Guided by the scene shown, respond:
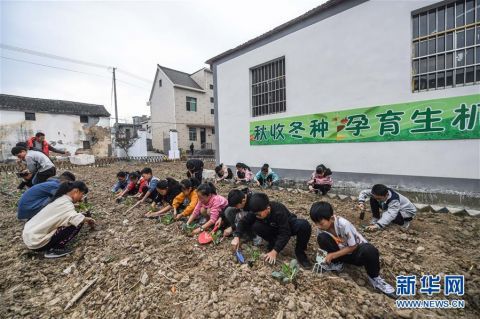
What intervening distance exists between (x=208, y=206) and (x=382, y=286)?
255cm

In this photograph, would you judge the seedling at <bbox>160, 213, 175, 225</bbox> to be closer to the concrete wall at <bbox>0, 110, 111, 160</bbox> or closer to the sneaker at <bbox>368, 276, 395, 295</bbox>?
the sneaker at <bbox>368, 276, 395, 295</bbox>

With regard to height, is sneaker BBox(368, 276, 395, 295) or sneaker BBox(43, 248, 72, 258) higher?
sneaker BBox(43, 248, 72, 258)

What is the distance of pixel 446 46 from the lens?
4.96 meters

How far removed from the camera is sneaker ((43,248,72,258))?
3.18m

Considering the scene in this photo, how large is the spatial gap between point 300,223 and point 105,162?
16.8 m

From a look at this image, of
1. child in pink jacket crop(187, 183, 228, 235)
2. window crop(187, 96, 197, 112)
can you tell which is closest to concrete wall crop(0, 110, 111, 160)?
window crop(187, 96, 197, 112)

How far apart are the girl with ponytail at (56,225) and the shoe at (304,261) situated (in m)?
3.14

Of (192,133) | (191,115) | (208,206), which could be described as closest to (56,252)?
(208,206)

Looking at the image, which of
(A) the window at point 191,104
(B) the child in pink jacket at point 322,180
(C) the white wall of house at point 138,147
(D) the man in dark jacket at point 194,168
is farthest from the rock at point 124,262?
(A) the window at point 191,104

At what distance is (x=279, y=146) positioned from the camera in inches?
307

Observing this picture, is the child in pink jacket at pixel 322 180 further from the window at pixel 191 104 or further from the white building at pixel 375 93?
the window at pixel 191 104

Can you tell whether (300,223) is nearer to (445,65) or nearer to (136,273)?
(136,273)

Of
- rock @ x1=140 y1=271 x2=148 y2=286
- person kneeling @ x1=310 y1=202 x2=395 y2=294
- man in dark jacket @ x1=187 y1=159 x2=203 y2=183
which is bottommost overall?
rock @ x1=140 y1=271 x2=148 y2=286

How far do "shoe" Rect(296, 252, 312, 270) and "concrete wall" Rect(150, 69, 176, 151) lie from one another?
21600mm
